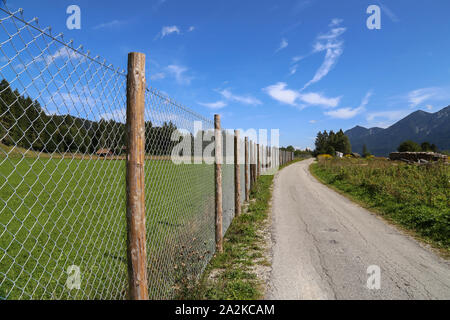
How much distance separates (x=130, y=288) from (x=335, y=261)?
139 inches

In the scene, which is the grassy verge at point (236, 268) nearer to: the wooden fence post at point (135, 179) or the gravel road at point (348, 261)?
the gravel road at point (348, 261)

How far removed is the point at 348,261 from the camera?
4176 millimetres

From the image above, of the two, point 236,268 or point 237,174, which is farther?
point 237,174

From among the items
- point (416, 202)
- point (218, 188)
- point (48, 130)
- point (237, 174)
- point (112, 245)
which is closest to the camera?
point (48, 130)

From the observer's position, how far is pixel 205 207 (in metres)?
5.48

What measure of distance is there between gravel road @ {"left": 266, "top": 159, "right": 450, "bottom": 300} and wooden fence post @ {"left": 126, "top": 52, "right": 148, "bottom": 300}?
6.47ft

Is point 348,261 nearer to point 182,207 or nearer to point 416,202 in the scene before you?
point 182,207

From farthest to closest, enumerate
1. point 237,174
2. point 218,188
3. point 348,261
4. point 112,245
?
point 237,174
point 218,188
point 348,261
point 112,245

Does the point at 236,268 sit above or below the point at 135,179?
below

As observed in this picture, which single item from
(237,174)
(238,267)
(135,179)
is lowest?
(238,267)

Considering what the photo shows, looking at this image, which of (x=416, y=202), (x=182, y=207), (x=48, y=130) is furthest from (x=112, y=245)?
(x=416, y=202)

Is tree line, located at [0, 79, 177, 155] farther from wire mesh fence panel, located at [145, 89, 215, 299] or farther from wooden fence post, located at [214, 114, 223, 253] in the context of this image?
wooden fence post, located at [214, 114, 223, 253]

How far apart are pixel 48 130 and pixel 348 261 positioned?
15.0ft
